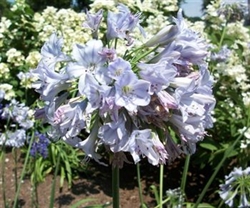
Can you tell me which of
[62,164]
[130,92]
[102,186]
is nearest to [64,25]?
[62,164]

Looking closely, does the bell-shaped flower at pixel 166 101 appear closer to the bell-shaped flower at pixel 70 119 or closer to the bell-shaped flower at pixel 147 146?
the bell-shaped flower at pixel 147 146

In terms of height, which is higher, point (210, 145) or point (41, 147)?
point (41, 147)

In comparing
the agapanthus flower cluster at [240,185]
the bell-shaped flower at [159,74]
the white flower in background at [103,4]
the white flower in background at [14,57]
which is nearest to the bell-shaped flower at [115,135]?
the bell-shaped flower at [159,74]

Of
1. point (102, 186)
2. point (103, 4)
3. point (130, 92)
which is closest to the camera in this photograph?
point (130, 92)

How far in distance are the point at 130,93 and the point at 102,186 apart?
3.95m

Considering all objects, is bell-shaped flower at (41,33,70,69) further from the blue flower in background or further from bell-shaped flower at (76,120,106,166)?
the blue flower in background

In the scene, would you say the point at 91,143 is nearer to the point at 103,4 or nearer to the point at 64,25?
the point at 103,4

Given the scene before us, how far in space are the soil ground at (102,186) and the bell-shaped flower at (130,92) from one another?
3444mm

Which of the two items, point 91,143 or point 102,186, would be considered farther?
Result: point 102,186

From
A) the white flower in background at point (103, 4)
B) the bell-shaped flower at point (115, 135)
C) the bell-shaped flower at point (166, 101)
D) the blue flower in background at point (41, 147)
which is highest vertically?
the bell-shaped flower at point (166, 101)

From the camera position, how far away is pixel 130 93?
1092mm

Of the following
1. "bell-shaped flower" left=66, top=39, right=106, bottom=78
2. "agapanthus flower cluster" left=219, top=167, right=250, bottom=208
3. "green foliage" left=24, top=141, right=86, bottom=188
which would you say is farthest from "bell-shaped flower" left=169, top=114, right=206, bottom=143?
"green foliage" left=24, top=141, right=86, bottom=188

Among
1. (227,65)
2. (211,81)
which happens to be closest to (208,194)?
(227,65)

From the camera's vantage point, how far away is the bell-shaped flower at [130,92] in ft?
3.59
